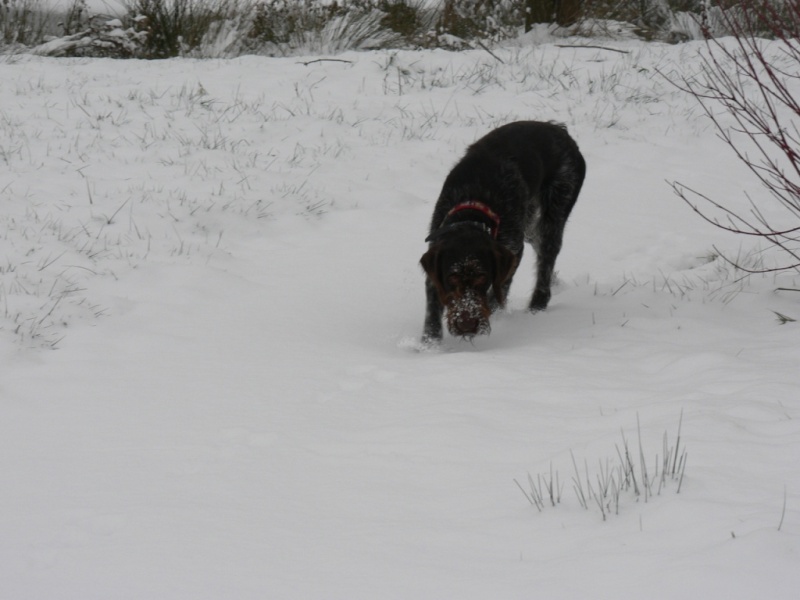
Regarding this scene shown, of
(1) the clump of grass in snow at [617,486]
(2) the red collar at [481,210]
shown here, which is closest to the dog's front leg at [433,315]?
(2) the red collar at [481,210]

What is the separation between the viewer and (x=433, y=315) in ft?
14.4

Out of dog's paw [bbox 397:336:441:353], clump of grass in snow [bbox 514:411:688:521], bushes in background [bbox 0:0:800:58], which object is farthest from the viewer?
bushes in background [bbox 0:0:800:58]

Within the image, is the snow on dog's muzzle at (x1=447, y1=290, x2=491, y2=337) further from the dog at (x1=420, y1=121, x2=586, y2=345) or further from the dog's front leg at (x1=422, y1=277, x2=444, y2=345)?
the dog's front leg at (x1=422, y1=277, x2=444, y2=345)

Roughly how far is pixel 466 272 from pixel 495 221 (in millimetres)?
499

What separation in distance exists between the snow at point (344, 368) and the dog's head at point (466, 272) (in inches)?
8.4

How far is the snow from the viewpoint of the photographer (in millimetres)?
1889

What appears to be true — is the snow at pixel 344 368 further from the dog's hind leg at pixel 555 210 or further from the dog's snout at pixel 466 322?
the dog's hind leg at pixel 555 210

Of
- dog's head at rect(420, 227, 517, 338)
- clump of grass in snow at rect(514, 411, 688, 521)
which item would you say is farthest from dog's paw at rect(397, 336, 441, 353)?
clump of grass in snow at rect(514, 411, 688, 521)

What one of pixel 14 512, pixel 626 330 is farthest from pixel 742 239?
pixel 14 512

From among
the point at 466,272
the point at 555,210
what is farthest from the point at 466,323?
the point at 555,210

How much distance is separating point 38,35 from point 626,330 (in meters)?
10.3

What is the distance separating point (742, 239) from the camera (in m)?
5.93

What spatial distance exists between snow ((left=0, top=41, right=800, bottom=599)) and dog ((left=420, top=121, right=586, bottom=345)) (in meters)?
0.24

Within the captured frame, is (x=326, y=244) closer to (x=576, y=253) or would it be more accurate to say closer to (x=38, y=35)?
(x=576, y=253)
